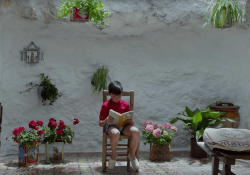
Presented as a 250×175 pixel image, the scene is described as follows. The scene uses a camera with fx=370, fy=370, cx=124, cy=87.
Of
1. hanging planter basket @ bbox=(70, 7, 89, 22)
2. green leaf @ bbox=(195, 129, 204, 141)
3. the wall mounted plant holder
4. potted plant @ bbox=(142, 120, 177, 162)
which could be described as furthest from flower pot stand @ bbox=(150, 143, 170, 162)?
the wall mounted plant holder

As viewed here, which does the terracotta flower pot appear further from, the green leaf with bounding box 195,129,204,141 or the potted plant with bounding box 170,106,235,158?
the green leaf with bounding box 195,129,204,141

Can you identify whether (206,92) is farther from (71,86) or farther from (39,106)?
(39,106)

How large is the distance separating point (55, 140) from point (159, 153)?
57.2 inches

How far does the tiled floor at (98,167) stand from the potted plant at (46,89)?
841mm

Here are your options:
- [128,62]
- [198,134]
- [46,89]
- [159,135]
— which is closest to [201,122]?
[198,134]

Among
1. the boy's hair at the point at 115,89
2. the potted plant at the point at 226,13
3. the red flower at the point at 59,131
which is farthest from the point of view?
the potted plant at the point at 226,13

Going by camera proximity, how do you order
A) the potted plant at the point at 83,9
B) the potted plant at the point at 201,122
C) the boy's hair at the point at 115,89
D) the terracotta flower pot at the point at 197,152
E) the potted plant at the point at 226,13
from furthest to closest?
the terracotta flower pot at the point at 197,152, the potted plant at the point at 201,122, the potted plant at the point at 226,13, the potted plant at the point at 83,9, the boy's hair at the point at 115,89

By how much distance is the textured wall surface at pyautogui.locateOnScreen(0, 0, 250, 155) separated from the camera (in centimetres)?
541

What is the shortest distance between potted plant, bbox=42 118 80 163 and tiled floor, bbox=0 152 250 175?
0.14 m

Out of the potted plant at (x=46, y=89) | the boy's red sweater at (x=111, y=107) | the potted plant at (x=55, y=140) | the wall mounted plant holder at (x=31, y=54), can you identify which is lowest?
the potted plant at (x=55, y=140)

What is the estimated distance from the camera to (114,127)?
454 cm

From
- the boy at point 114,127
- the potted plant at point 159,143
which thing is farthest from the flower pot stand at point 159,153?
the boy at point 114,127

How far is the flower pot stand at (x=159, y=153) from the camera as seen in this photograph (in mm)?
5184

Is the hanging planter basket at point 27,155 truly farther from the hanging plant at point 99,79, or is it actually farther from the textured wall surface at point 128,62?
the hanging plant at point 99,79
